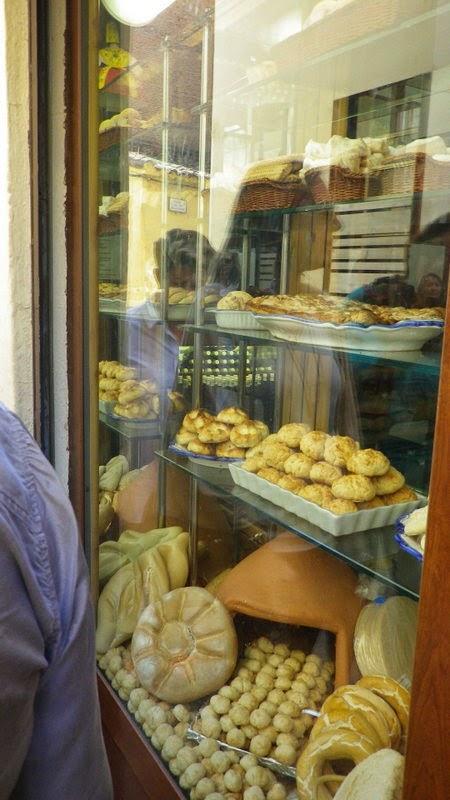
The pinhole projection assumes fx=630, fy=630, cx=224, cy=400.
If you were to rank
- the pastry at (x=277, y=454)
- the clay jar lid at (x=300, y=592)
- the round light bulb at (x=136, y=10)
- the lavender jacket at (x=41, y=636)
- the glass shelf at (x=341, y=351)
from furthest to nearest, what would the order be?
the round light bulb at (x=136, y=10)
the pastry at (x=277, y=454)
the clay jar lid at (x=300, y=592)
the glass shelf at (x=341, y=351)
the lavender jacket at (x=41, y=636)

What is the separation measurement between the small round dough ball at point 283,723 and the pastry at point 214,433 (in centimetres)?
65

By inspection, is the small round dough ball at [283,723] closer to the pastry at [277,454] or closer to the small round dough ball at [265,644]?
the small round dough ball at [265,644]

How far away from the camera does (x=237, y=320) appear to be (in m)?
1.68

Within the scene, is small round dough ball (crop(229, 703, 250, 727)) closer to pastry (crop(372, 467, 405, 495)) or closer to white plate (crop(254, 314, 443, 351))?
pastry (crop(372, 467, 405, 495))

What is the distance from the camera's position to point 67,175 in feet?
4.97

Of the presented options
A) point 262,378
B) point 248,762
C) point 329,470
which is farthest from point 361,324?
point 248,762

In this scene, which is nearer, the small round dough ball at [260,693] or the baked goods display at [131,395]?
the small round dough ball at [260,693]

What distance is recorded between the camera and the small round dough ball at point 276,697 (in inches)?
51.9

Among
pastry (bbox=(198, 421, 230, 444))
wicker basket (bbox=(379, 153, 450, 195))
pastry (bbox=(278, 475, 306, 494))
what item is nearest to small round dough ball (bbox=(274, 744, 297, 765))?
pastry (bbox=(278, 475, 306, 494))

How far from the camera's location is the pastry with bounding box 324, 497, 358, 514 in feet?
3.89

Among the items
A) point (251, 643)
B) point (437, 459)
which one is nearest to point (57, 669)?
point (437, 459)

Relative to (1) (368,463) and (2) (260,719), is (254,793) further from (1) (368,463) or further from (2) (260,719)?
(1) (368,463)

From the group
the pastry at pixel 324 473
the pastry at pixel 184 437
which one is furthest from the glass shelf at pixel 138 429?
the pastry at pixel 324 473

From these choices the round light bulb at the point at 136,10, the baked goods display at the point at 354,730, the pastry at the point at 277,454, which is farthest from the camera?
the round light bulb at the point at 136,10
